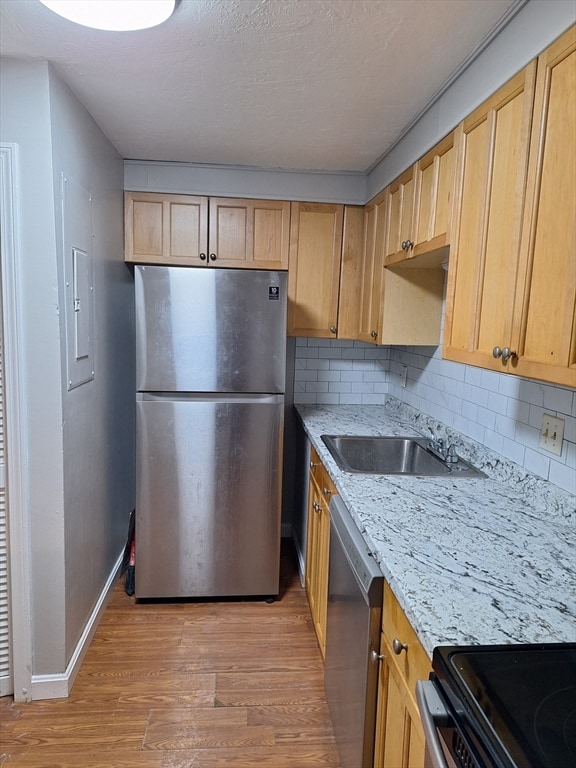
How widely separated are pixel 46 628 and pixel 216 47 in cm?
211

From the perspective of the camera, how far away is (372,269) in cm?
260

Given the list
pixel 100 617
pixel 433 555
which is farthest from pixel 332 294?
pixel 100 617

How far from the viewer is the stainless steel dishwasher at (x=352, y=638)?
48.9 inches

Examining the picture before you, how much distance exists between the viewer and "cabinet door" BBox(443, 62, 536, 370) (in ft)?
4.00

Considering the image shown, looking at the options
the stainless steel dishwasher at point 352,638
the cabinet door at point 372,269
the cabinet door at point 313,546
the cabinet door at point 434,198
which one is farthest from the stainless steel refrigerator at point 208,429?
the stainless steel dishwasher at point 352,638

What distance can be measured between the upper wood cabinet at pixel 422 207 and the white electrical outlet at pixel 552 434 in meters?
0.67

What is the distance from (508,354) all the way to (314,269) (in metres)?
1.74

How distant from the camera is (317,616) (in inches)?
86.0

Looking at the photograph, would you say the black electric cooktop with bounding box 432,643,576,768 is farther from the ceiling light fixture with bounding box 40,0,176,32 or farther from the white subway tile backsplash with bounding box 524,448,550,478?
the ceiling light fixture with bounding box 40,0,176,32

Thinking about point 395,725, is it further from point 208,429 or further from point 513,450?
point 208,429

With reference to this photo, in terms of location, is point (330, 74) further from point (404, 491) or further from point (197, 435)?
point (197, 435)

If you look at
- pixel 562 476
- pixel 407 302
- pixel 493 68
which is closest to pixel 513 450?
pixel 562 476

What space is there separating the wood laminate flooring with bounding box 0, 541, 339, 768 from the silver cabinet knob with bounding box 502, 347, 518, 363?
146cm

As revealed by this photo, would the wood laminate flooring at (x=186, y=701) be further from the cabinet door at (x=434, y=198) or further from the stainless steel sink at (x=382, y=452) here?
the cabinet door at (x=434, y=198)
